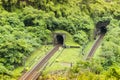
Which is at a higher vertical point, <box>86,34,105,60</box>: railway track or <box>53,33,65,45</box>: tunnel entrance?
<box>53,33,65,45</box>: tunnel entrance

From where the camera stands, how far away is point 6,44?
42469 millimetres

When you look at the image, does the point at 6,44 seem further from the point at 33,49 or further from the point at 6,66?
the point at 33,49

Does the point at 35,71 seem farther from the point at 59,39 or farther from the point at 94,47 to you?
the point at 94,47

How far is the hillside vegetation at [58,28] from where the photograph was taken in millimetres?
41719

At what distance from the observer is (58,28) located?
59.3m

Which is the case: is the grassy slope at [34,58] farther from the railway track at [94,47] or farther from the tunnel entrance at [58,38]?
the railway track at [94,47]

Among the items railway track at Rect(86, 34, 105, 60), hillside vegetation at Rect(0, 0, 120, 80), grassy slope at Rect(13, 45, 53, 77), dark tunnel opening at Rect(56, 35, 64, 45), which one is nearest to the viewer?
hillside vegetation at Rect(0, 0, 120, 80)

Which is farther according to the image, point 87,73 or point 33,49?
point 33,49

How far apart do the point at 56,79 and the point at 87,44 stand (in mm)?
21259

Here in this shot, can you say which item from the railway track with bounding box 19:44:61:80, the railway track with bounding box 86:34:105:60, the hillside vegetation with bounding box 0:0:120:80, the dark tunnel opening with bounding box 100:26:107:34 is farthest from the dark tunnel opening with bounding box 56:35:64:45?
the dark tunnel opening with bounding box 100:26:107:34

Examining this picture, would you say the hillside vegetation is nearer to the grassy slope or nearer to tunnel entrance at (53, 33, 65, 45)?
the grassy slope

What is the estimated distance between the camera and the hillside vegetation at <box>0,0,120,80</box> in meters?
41.7

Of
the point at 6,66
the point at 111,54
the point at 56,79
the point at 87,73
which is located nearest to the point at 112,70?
the point at 87,73

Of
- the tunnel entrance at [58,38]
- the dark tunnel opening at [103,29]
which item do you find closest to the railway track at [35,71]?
the tunnel entrance at [58,38]
